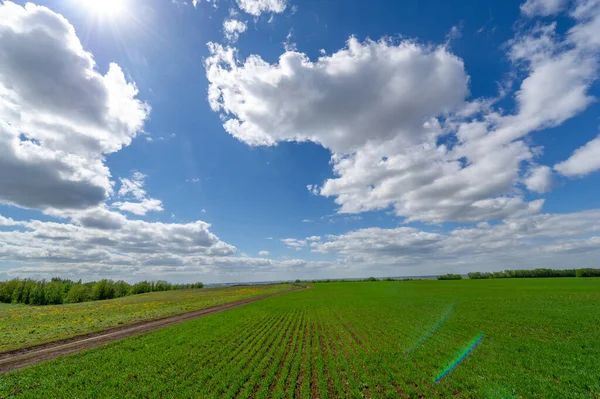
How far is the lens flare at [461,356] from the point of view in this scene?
14055mm

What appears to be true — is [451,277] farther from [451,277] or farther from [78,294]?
[78,294]

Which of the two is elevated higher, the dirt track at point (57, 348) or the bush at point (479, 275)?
the bush at point (479, 275)

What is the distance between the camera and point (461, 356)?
17031mm

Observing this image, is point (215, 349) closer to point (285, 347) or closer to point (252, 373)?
point (285, 347)

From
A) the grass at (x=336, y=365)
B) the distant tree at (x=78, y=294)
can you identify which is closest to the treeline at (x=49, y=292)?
the distant tree at (x=78, y=294)

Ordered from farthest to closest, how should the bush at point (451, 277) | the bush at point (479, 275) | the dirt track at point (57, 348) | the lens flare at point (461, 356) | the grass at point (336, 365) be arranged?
the bush at point (479, 275) → the bush at point (451, 277) → the dirt track at point (57, 348) → the lens flare at point (461, 356) → the grass at point (336, 365)

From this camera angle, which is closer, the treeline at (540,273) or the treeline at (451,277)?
the treeline at (540,273)

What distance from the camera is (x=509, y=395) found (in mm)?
11547

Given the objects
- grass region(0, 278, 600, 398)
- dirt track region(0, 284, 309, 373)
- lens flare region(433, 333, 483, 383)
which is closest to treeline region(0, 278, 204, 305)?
dirt track region(0, 284, 309, 373)

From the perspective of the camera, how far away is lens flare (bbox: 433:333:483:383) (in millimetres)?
14055

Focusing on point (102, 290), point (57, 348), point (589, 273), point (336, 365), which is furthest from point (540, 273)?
point (102, 290)

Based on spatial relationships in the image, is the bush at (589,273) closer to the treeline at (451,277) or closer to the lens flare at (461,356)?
the treeline at (451,277)

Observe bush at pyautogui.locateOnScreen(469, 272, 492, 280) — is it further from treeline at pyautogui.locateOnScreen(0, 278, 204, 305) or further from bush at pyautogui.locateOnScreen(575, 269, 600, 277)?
treeline at pyautogui.locateOnScreen(0, 278, 204, 305)

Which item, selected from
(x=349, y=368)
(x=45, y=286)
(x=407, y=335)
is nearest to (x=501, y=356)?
(x=407, y=335)
